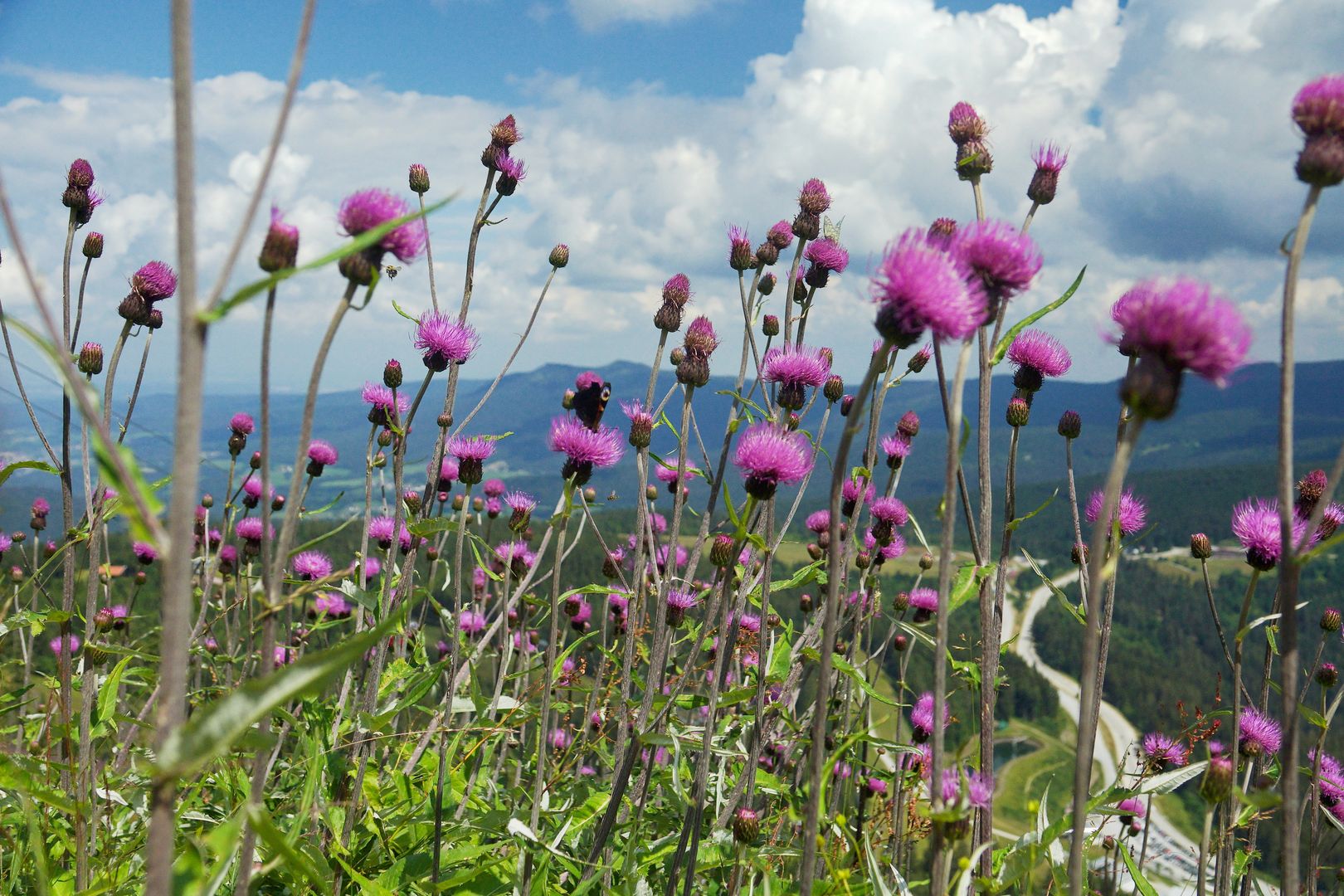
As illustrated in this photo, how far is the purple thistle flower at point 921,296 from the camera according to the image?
92.0 inches

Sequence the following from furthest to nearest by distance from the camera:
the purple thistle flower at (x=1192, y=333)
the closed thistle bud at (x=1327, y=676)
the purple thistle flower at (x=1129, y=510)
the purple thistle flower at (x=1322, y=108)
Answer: the closed thistle bud at (x=1327, y=676)
the purple thistle flower at (x=1129, y=510)
the purple thistle flower at (x=1322, y=108)
the purple thistle flower at (x=1192, y=333)

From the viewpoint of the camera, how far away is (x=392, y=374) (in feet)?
17.7

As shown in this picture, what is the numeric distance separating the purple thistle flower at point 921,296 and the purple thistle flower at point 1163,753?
374 centimetres

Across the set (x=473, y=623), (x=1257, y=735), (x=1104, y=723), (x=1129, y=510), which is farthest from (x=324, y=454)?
(x=1104, y=723)

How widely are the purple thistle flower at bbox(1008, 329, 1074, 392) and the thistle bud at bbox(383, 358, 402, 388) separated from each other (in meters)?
3.71

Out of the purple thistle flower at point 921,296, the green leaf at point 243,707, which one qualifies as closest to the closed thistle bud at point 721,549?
the purple thistle flower at point 921,296

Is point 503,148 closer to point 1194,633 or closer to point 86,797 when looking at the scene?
A: point 86,797

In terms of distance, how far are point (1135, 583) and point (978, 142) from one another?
195675mm

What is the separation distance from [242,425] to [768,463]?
5.80 m

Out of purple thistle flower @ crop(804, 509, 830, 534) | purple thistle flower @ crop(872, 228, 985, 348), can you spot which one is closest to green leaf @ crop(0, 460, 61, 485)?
purple thistle flower @ crop(872, 228, 985, 348)

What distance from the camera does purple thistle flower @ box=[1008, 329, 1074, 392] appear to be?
459 centimetres

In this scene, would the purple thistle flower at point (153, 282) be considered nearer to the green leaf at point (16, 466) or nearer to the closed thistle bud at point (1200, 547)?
the green leaf at point (16, 466)

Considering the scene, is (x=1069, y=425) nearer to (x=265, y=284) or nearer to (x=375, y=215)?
(x=375, y=215)

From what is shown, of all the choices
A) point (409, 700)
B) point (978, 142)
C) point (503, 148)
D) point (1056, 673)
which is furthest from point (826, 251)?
point (1056, 673)
